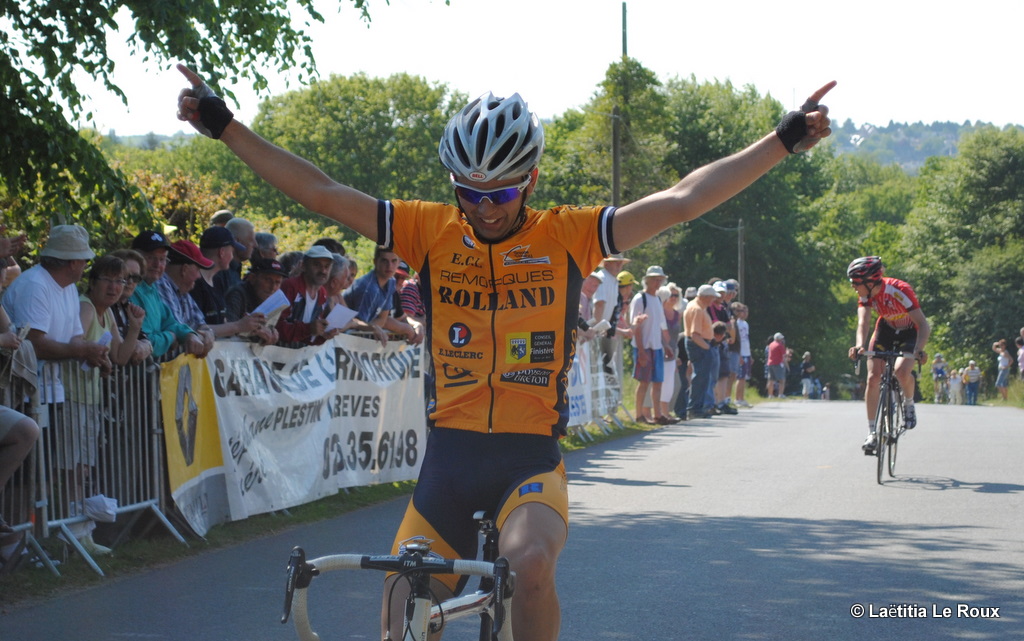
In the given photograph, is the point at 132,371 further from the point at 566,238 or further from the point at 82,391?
the point at 566,238

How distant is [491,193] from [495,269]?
10.7 inches

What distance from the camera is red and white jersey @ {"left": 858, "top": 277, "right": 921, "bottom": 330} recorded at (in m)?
12.2

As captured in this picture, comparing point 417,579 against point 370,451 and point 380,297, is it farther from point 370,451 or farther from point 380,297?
point 380,297

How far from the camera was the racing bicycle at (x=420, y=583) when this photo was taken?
2871 millimetres

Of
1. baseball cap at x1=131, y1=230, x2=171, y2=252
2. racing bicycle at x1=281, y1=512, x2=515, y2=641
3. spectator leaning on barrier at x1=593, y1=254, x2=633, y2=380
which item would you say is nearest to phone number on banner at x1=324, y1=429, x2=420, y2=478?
baseball cap at x1=131, y1=230, x2=171, y2=252

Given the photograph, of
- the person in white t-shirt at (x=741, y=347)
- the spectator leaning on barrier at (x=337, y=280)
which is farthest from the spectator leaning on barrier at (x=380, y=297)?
the person in white t-shirt at (x=741, y=347)

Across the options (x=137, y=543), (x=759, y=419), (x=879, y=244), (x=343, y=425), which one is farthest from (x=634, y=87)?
(x=879, y=244)

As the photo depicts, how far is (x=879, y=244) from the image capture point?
333ft

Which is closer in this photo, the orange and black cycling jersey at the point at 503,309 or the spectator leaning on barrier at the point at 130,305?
the orange and black cycling jersey at the point at 503,309

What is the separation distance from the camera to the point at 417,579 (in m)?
2.94

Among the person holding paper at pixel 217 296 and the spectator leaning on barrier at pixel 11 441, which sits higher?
the person holding paper at pixel 217 296

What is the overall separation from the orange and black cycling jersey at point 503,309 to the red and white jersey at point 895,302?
8.89 m

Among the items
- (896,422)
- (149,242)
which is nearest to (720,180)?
(149,242)

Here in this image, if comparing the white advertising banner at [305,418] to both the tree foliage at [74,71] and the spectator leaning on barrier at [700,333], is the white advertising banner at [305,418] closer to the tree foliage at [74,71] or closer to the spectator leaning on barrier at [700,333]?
the tree foliage at [74,71]
